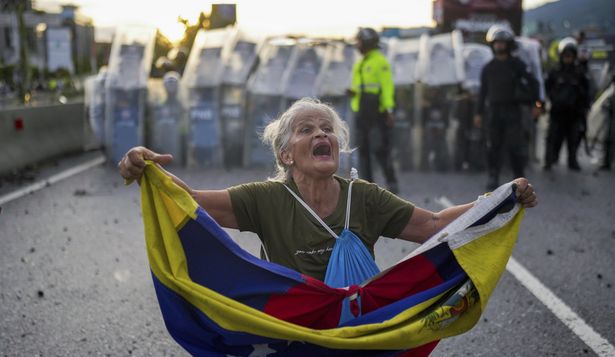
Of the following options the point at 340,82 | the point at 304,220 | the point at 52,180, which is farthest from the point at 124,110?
the point at 304,220

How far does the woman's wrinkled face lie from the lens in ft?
12.0

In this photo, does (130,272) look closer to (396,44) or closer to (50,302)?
(50,302)

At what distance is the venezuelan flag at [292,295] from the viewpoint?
309cm

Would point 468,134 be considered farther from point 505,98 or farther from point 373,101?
point 373,101

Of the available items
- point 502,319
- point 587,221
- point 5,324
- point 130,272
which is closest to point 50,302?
point 5,324

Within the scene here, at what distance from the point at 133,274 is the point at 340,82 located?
890cm

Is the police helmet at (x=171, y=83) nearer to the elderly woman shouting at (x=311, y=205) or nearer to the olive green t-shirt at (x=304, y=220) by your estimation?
the elderly woman shouting at (x=311, y=205)

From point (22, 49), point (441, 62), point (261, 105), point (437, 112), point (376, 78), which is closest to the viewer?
point (376, 78)

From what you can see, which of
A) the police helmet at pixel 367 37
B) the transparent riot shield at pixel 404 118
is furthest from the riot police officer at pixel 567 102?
the police helmet at pixel 367 37

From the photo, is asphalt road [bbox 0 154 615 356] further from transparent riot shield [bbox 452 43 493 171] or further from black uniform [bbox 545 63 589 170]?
black uniform [bbox 545 63 589 170]

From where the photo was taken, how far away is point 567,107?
14.8 meters

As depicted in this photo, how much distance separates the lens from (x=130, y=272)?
7.20 m

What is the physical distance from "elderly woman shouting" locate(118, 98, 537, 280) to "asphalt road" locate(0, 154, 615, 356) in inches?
65.5

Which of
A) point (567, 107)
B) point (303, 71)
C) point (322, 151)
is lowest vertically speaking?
point (567, 107)
